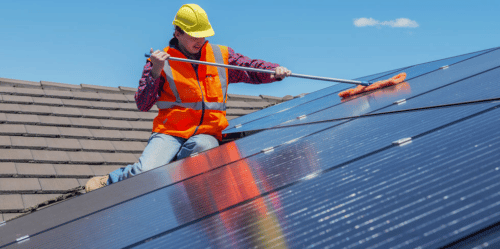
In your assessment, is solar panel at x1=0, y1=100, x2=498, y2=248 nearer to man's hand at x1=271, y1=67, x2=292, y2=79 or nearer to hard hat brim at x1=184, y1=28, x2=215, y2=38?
man's hand at x1=271, y1=67, x2=292, y2=79

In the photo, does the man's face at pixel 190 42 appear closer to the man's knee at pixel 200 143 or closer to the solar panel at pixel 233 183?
the man's knee at pixel 200 143

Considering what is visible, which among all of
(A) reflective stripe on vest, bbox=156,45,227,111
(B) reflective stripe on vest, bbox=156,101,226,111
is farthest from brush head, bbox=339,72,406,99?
(B) reflective stripe on vest, bbox=156,101,226,111

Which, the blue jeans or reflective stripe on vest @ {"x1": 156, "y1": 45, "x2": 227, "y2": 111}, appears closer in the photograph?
the blue jeans

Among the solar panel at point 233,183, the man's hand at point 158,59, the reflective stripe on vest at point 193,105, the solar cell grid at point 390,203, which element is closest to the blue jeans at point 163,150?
the reflective stripe on vest at point 193,105

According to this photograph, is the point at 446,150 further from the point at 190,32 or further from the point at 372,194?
the point at 190,32

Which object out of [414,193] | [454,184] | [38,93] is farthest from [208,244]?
[38,93]

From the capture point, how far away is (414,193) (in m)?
1.66

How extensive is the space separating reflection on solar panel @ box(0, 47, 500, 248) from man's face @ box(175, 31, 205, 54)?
133 cm

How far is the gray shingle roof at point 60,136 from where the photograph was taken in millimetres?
5840

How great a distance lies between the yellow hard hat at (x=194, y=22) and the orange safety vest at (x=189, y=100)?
255mm

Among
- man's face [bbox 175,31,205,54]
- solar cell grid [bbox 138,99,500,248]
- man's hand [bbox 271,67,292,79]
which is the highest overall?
man's face [bbox 175,31,205,54]

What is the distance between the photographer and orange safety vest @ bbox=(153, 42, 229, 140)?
5016 mm

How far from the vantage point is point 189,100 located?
5043 mm

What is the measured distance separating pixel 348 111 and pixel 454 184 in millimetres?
2801
